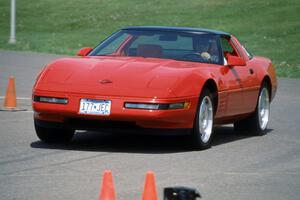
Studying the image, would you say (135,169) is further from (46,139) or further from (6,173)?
(46,139)

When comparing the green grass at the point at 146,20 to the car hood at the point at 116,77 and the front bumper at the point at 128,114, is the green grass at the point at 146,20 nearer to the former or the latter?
the car hood at the point at 116,77

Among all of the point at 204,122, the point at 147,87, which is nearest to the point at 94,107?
the point at 147,87

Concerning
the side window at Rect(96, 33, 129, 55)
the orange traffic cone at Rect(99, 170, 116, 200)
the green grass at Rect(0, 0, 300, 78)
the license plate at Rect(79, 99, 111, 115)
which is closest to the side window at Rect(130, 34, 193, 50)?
the side window at Rect(96, 33, 129, 55)

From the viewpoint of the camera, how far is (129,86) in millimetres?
10688

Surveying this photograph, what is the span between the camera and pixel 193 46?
12242 millimetres

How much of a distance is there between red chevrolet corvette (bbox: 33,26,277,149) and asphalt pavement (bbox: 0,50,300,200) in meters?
0.30

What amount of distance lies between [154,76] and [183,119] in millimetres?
546

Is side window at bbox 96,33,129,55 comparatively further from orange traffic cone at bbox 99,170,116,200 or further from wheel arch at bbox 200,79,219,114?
orange traffic cone at bbox 99,170,116,200

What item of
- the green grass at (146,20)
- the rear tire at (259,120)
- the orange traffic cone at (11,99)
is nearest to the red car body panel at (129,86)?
the rear tire at (259,120)

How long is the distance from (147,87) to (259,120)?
9.61 feet

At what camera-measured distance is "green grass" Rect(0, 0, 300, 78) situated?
34.4 meters

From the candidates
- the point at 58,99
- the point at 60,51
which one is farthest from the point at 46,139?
the point at 60,51

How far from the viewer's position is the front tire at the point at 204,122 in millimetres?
11070

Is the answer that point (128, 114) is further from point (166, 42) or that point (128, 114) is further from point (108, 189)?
point (108, 189)
